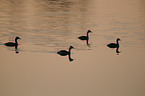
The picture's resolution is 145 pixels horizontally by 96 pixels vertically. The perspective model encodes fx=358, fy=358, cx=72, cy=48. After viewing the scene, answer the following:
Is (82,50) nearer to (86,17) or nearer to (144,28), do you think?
(144,28)

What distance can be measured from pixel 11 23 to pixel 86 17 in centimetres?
918

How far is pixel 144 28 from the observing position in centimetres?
3175

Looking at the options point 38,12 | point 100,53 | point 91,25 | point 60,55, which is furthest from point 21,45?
point 38,12

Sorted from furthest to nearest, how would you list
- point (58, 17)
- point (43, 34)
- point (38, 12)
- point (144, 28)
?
point (38, 12), point (58, 17), point (144, 28), point (43, 34)

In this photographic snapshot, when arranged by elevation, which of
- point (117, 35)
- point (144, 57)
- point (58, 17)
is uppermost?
point (58, 17)

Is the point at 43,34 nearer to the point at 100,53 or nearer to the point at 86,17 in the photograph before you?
the point at 100,53

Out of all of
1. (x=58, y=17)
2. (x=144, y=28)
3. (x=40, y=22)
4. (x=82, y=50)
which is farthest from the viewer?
(x=58, y=17)

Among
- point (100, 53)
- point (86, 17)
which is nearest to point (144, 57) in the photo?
point (100, 53)

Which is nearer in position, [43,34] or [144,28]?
[43,34]

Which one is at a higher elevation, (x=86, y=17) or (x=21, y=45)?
(x=86, y=17)

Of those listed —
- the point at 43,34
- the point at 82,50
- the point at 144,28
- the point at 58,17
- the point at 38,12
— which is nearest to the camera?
the point at 82,50

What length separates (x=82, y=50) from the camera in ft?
74.8

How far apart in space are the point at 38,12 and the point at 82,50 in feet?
67.9

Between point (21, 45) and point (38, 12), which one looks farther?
point (38, 12)
